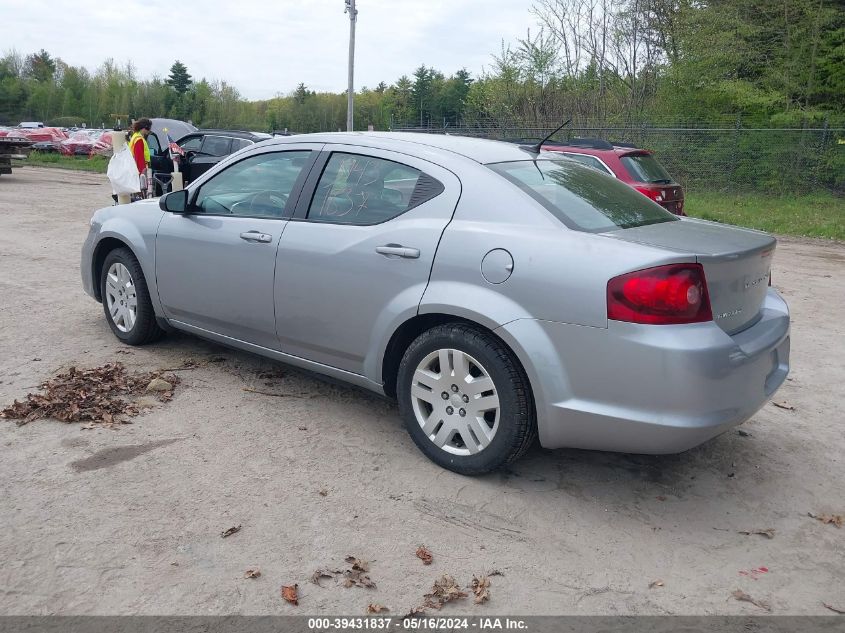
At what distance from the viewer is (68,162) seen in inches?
1297

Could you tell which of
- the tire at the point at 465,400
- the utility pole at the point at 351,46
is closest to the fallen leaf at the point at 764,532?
the tire at the point at 465,400

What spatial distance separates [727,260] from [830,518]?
130 cm

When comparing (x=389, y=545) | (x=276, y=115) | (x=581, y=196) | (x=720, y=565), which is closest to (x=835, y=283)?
→ (x=581, y=196)

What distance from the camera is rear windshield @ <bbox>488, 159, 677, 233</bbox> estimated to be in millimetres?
3875

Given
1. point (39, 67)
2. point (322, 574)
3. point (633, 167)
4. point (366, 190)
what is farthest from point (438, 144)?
point (39, 67)

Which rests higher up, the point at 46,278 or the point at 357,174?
the point at 357,174

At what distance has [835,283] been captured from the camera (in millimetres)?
9859

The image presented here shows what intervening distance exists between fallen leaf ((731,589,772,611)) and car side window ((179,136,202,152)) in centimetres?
1646

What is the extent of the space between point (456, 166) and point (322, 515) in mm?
1893

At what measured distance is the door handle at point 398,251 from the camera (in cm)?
399

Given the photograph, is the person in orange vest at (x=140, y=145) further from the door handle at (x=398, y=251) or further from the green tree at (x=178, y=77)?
the green tree at (x=178, y=77)

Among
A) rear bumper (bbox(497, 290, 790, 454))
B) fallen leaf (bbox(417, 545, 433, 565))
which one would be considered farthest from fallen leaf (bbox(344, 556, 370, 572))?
rear bumper (bbox(497, 290, 790, 454))

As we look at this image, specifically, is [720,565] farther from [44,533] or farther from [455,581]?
[44,533]

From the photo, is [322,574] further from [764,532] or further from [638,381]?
[764,532]
